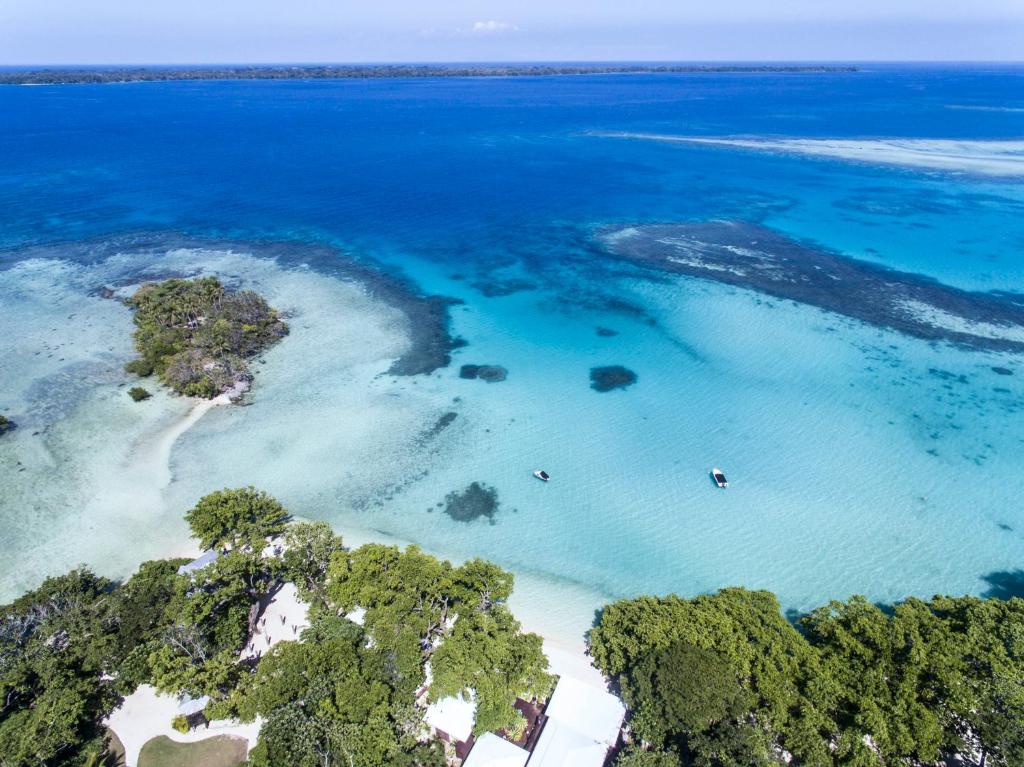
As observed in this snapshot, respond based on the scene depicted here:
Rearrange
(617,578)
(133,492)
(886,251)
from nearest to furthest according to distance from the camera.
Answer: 1. (617,578)
2. (133,492)
3. (886,251)

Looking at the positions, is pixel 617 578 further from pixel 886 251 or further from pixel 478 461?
pixel 886 251

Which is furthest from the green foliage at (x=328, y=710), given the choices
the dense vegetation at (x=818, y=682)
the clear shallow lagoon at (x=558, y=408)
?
the clear shallow lagoon at (x=558, y=408)

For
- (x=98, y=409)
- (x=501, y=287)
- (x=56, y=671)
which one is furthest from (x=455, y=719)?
(x=501, y=287)

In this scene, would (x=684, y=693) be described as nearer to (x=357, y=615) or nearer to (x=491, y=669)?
(x=491, y=669)

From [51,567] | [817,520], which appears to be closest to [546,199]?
[817,520]

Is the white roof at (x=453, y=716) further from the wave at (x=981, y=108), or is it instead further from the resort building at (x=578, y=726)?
the wave at (x=981, y=108)

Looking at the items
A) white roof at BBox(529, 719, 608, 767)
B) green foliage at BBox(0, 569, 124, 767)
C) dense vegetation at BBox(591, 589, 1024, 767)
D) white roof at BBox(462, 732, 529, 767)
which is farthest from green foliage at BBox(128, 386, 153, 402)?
white roof at BBox(529, 719, 608, 767)

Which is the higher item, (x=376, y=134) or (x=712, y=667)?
(x=376, y=134)

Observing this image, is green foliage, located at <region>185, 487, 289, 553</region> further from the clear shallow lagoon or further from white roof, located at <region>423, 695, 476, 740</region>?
white roof, located at <region>423, 695, 476, 740</region>
